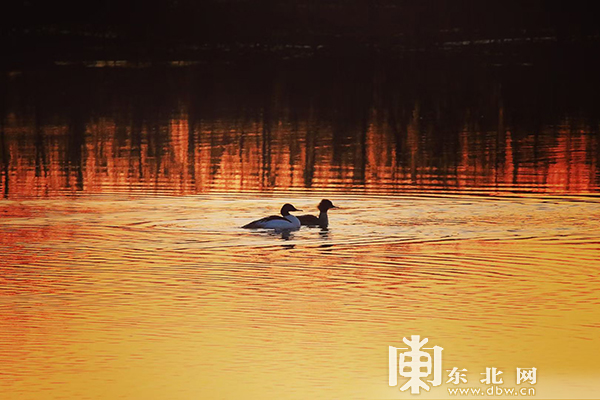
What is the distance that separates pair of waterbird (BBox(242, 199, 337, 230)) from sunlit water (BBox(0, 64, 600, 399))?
0.69 ft

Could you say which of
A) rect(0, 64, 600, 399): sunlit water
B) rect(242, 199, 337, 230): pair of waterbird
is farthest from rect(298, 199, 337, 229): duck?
rect(0, 64, 600, 399): sunlit water

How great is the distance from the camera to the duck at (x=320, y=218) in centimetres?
2422

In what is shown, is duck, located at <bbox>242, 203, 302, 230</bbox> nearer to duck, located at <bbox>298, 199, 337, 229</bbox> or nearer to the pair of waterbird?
the pair of waterbird

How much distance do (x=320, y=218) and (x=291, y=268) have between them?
427 cm

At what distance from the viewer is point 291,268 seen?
20078mm

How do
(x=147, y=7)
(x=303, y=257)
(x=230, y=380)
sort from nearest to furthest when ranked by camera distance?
1. (x=230, y=380)
2. (x=303, y=257)
3. (x=147, y=7)

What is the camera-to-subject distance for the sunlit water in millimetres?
14586

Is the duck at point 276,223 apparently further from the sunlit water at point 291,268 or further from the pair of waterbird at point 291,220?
the sunlit water at point 291,268

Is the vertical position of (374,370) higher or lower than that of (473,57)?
lower

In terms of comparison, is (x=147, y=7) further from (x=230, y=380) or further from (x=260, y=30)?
(x=230, y=380)

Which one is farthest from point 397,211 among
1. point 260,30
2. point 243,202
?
point 260,30

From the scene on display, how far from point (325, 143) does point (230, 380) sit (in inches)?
943

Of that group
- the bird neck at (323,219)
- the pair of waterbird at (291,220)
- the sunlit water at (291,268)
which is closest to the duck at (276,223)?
the pair of waterbird at (291,220)

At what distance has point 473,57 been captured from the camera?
80750mm
